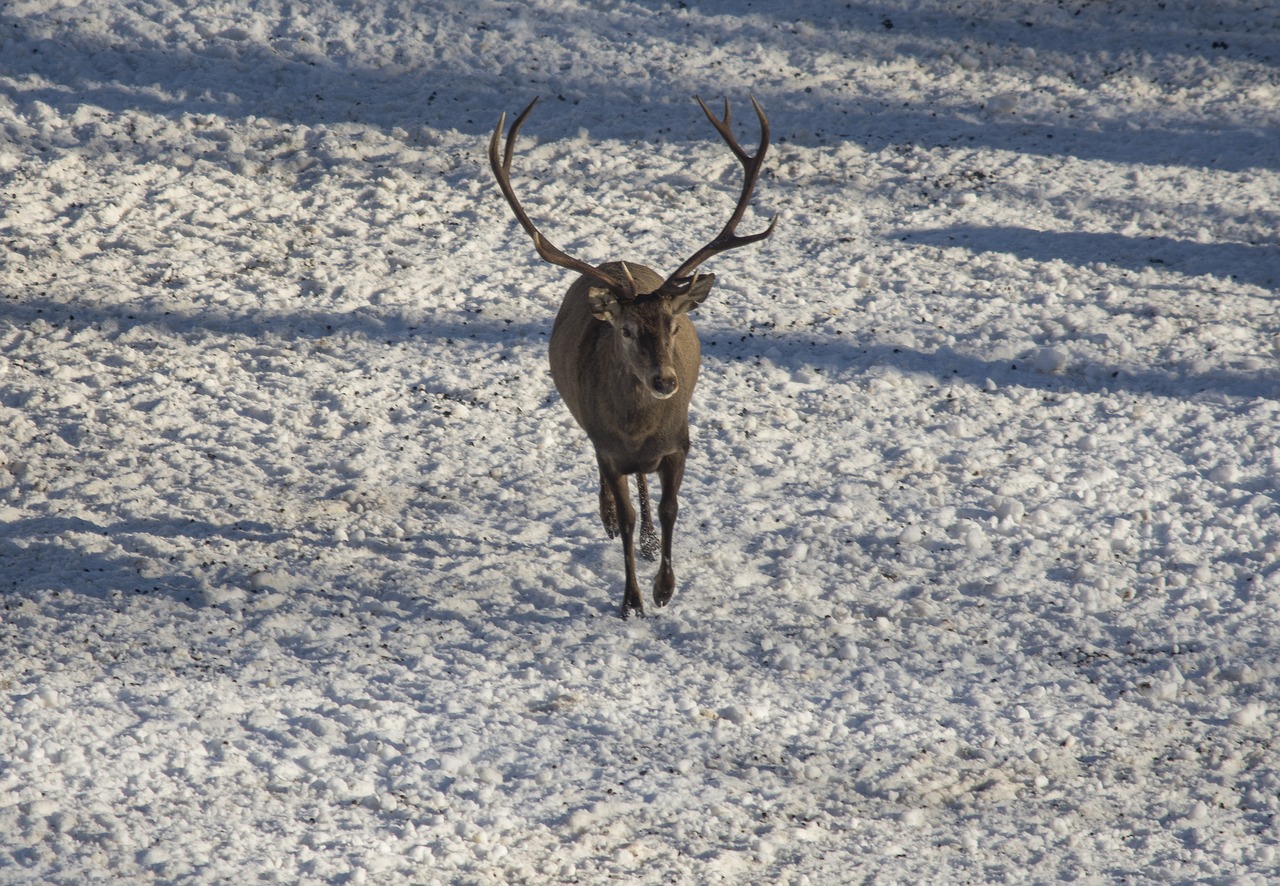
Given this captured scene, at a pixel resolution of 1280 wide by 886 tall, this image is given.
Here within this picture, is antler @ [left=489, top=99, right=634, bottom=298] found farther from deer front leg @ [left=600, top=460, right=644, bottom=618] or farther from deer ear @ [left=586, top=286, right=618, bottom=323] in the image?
deer front leg @ [left=600, top=460, right=644, bottom=618]

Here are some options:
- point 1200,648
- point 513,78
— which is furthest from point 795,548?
point 513,78

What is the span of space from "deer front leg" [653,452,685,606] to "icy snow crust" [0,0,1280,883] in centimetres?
19

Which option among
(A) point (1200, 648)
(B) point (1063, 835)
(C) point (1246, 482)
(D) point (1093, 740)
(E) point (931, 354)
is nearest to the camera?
(B) point (1063, 835)

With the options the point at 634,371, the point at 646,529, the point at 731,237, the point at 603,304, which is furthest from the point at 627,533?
the point at 731,237

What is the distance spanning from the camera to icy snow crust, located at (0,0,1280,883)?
469cm

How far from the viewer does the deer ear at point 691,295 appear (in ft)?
18.8

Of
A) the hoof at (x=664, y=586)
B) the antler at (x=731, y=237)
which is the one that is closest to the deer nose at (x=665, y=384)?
the antler at (x=731, y=237)

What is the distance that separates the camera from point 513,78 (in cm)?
1169

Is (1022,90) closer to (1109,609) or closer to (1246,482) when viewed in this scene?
(1246,482)

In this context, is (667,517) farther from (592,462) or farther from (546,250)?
(546,250)

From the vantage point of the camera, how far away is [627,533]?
600cm

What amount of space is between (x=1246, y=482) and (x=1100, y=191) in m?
4.25

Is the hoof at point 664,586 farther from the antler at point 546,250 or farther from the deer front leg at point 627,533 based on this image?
the antler at point 546,250

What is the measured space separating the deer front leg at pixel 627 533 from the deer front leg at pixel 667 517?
0.12 metres
